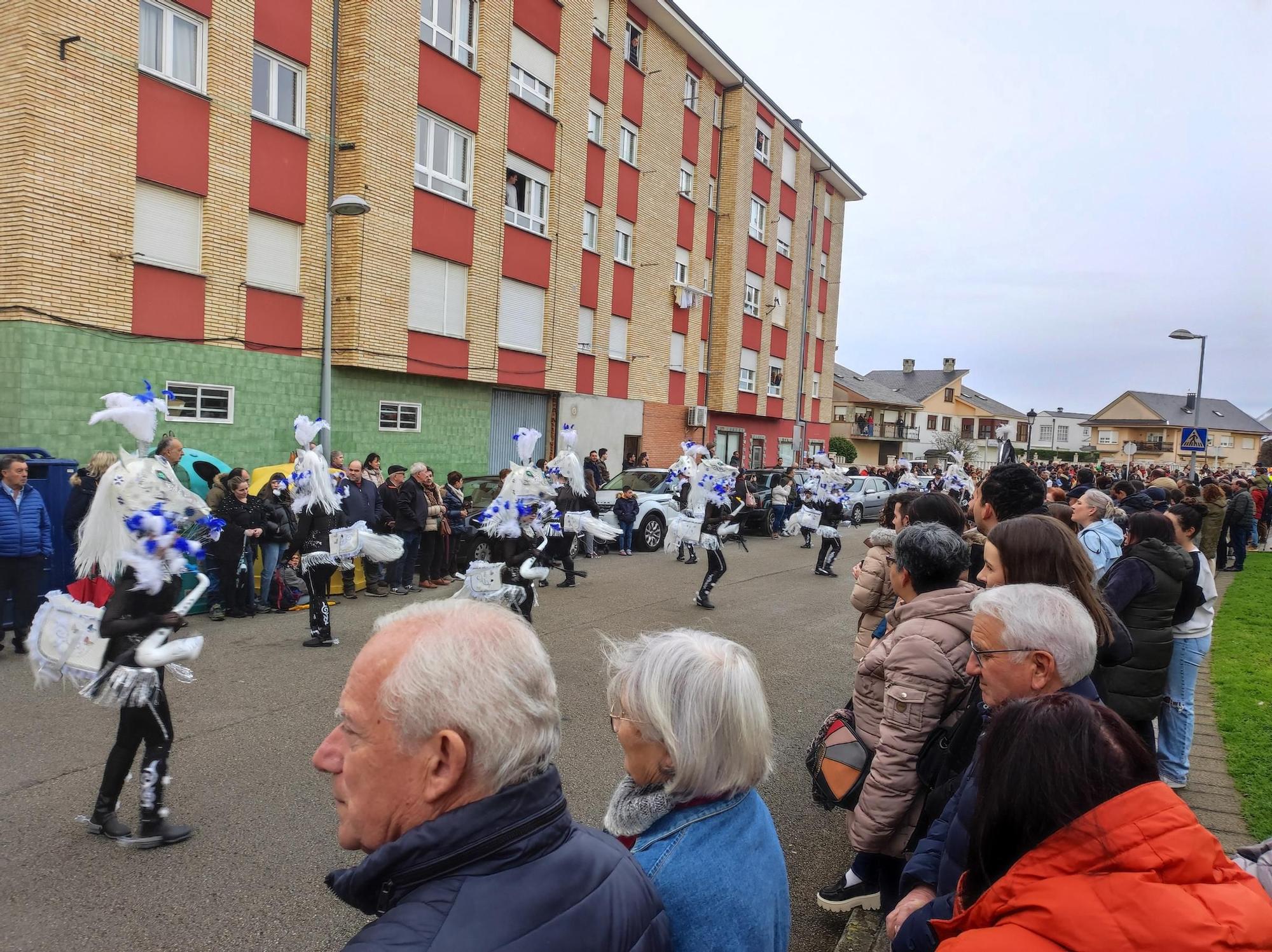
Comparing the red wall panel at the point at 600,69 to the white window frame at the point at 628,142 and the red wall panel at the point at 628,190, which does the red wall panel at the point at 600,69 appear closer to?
the white window frame at the point at 628,142

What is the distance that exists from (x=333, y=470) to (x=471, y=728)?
30.8 ft

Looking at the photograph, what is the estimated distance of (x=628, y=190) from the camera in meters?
24.3

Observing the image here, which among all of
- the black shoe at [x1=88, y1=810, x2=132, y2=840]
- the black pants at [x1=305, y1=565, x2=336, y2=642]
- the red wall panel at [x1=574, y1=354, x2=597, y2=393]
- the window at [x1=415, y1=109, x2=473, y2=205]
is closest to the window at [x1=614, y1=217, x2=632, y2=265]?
the red wall panel at [x1=574, y1=354, x2=597, y2=393]

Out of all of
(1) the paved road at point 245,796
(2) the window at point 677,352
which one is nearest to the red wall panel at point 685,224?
(2) the window at point 677,352

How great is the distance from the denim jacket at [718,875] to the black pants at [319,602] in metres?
7.42

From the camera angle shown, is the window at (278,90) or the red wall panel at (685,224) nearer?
the window at (278,90)

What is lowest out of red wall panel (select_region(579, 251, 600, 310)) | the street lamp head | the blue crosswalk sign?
the blue crosswalk sign

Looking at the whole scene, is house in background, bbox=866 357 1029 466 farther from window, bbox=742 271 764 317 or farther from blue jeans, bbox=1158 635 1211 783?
blue jeans, bbox=1158 635 1211 783

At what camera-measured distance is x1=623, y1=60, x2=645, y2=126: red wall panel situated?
2392 cm

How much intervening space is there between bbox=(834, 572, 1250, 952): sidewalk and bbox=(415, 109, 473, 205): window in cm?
1655

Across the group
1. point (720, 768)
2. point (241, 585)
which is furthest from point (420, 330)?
point (720, 768)

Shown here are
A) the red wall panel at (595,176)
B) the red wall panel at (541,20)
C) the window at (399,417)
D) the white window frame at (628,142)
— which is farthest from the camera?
the white window frame at (628,142)

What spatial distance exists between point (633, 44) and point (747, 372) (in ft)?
40.9

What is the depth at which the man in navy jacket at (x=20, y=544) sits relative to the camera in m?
7.46
